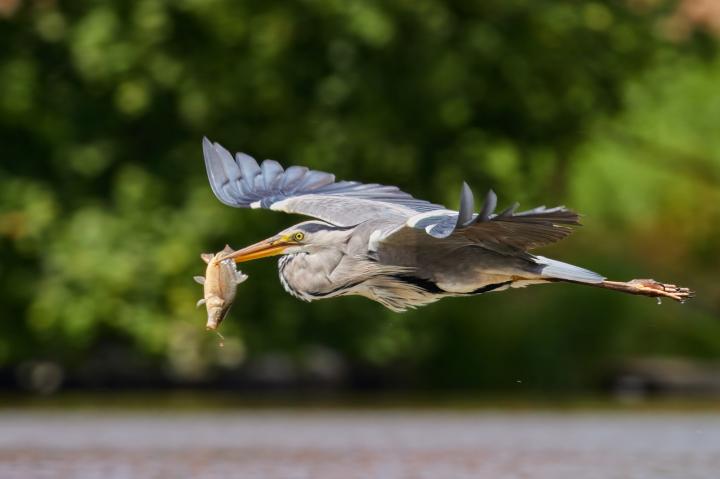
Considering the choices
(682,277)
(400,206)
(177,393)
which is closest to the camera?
(400,206)

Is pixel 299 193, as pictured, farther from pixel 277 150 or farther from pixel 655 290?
pixel 277 150

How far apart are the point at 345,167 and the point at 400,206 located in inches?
461

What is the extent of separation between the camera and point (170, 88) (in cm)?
2383

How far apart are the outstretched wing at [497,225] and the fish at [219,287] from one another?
913mm

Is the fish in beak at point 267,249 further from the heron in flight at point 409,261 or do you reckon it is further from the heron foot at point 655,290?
the heron foot at point 655,290

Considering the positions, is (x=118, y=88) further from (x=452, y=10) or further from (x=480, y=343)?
(x=480, y=343)

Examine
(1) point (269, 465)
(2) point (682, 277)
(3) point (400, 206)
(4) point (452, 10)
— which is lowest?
(1) point (269, 465)

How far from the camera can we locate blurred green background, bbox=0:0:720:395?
23.2 m

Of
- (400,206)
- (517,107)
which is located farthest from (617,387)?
(400,206)

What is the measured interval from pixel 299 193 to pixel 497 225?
6.63 ft

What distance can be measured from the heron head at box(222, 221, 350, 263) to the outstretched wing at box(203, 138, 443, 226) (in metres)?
0.22

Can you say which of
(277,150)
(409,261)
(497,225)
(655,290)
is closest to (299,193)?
(409,261)

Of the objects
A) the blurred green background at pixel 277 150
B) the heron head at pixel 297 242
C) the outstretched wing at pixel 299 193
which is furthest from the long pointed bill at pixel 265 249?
the blurred green background at pixel 277 150

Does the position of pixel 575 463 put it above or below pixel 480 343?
below
